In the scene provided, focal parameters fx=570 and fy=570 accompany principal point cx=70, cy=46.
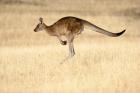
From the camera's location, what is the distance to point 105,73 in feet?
43.1

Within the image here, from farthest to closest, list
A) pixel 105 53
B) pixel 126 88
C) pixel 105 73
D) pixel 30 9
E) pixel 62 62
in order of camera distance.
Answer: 1. pixel 30 9
2. pixel 105 53
3. pixel 62 62
4. pixel 105 73
5. pixel 126 88

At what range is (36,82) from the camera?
1256cm

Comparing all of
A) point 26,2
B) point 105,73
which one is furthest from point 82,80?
point 26,2

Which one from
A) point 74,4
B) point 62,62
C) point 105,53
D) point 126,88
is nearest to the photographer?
point 126,88

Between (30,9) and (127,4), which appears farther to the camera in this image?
(127,4)

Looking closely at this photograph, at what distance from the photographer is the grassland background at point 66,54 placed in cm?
1240

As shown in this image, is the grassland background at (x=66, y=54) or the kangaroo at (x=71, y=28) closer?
the grassland background at (x=66, y=54)

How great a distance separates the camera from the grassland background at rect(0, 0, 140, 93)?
12.4 meters

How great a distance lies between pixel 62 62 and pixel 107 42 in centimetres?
366

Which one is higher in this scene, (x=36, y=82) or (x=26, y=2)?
(x=26, y=2)

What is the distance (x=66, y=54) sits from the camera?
614 inches

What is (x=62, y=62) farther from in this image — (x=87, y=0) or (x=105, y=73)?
(x=87, y=0)

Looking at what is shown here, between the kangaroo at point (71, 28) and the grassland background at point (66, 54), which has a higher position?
the kangaroo at point (71, 28)

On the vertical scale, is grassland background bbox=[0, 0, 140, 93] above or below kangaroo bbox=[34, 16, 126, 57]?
below
